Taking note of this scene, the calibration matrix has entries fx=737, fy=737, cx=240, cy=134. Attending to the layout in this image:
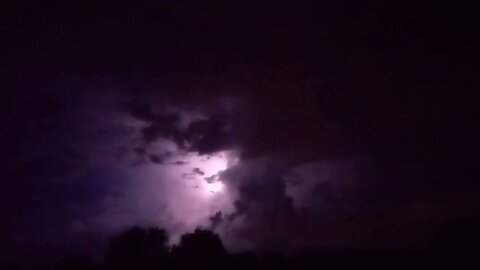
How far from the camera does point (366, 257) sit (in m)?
38.7

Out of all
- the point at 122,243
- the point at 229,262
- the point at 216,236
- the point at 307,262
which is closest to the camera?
the point at 307,262

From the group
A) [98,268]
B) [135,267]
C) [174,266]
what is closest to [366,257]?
[174,266]

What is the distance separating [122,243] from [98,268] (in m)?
2.88

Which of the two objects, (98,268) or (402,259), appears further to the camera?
(98,268)

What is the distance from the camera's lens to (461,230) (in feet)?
124

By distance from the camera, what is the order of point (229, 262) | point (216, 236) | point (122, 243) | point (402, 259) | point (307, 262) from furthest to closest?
point (122, 243) < point (216, 236) < point (229, 262) < point (307, 262) < point (402, 259)

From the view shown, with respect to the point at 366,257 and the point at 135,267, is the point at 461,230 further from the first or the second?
the point at 135,267

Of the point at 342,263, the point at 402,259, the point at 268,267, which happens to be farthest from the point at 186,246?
the point at 402,259

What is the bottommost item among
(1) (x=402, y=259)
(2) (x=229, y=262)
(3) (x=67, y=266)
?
(1) (x=402, y=259)

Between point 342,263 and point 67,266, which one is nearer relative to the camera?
point 342,263

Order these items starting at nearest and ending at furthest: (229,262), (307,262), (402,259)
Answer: (402,259) → (307,262) → (229,262)

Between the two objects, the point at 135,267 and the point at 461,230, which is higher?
the point at 135,267

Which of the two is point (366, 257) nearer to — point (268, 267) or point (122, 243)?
point (268, 267)

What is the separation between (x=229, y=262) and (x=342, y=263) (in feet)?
24.9
